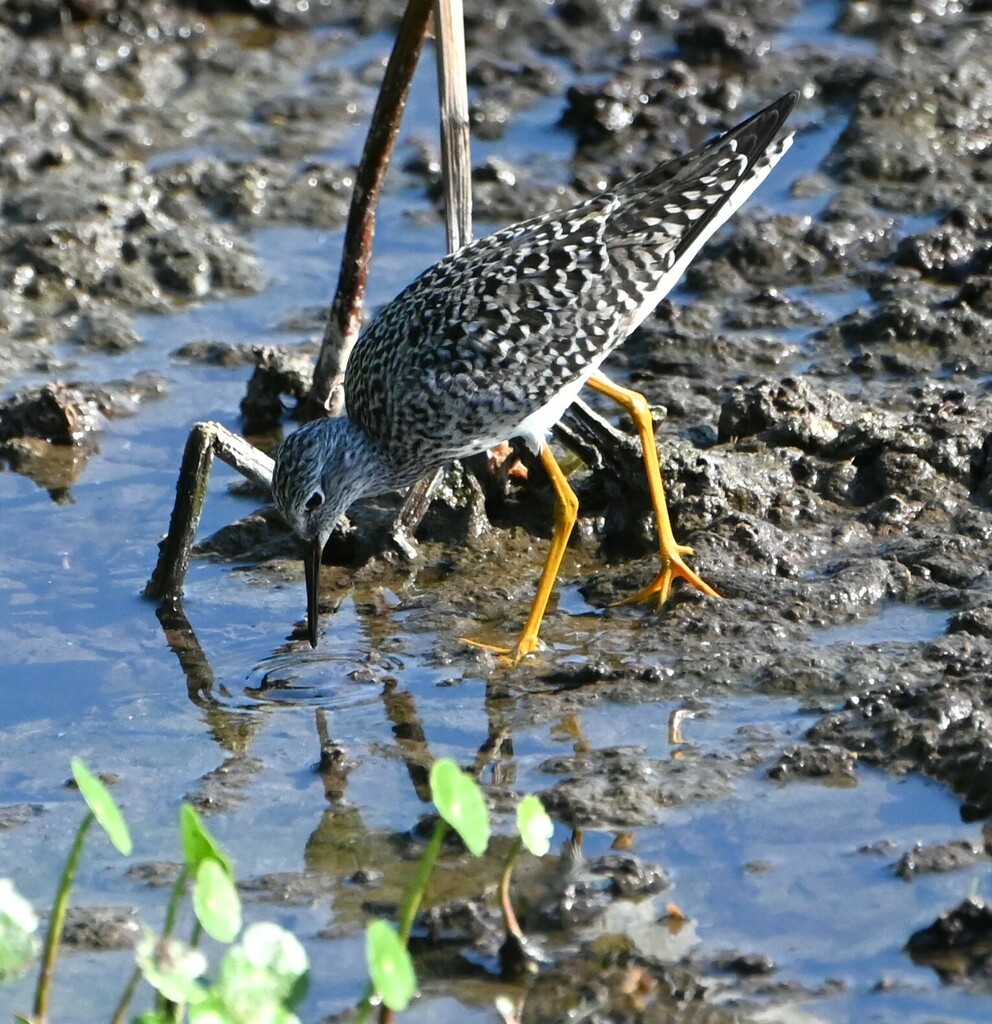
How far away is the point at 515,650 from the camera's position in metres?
7.48

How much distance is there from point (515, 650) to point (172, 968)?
10.3 ft

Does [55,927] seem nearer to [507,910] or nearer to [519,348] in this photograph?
[507,910]

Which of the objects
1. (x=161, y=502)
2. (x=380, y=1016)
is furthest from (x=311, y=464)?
(x=380, y=1016)

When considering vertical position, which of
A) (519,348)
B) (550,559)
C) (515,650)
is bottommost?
(515,650)

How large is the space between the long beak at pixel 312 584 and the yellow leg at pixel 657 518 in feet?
4.52

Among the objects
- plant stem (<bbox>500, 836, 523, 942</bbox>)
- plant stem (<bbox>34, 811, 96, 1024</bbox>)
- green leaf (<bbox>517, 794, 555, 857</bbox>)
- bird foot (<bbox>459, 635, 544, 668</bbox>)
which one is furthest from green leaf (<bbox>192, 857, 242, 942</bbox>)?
bird foot (<bbox>459, 635, 544, 668</bbox>)

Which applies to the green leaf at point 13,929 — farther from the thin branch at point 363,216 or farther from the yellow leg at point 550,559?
the thin branch at point 363,216

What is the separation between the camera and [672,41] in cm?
1296

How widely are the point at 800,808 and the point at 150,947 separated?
2.61 meters

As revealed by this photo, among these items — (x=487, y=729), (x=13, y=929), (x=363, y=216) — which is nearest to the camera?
(x=13, y=929)

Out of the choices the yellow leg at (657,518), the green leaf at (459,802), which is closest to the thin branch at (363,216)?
the yellow leg at (657,518)

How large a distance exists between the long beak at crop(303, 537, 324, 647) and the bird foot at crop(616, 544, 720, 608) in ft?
4.54

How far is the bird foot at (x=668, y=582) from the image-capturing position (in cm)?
773

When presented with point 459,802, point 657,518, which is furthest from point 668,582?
point 459,802
